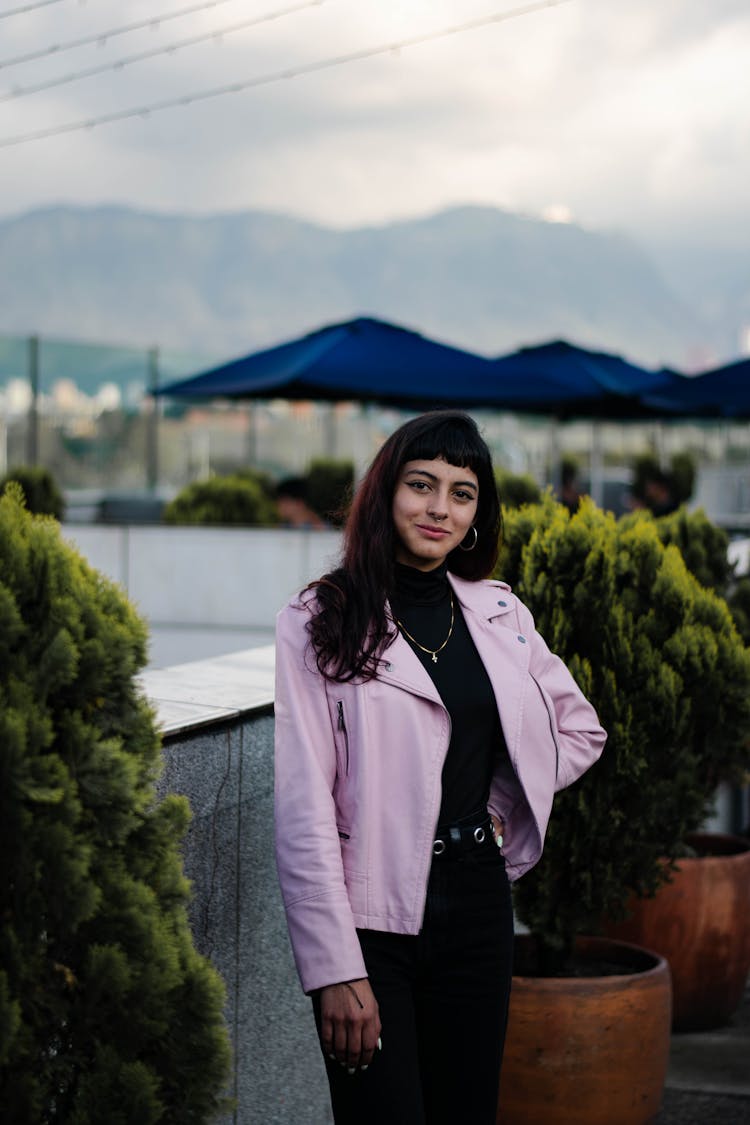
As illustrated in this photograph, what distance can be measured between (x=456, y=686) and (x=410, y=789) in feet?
0.79

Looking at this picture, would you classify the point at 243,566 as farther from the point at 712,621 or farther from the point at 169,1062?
the point at 169,1062

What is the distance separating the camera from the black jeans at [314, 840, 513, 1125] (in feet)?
7.85

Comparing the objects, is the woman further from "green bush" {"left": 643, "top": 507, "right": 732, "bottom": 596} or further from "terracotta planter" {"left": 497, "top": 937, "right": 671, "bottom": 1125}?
"green bush" {"left": 643, "top": 507, "right": 732, "bottom": 596}

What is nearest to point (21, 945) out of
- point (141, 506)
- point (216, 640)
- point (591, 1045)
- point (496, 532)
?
point (496, 532)

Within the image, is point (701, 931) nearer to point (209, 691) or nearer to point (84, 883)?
point (209, 691)

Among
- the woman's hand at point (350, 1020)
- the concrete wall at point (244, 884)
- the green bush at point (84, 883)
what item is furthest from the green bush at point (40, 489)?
the green bush at point (84, 883)

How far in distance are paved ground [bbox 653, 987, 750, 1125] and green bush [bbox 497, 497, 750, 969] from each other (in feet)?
2.51

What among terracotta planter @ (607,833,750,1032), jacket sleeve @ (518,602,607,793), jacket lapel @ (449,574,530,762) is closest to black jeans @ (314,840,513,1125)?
jacket lapel @ (449,574,530,762)

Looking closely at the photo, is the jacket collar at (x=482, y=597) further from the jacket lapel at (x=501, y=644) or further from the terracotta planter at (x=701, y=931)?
the terracotta planter at (x=701, y=931)

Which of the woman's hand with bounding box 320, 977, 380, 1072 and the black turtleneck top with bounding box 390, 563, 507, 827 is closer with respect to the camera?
the woman's hand with bounding box 320, 977, 380, 1072

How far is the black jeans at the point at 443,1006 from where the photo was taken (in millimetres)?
2393

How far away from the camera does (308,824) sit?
2.35 meters

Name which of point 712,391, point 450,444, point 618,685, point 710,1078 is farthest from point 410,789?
point 712,391

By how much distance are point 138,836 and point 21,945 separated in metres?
0.27
